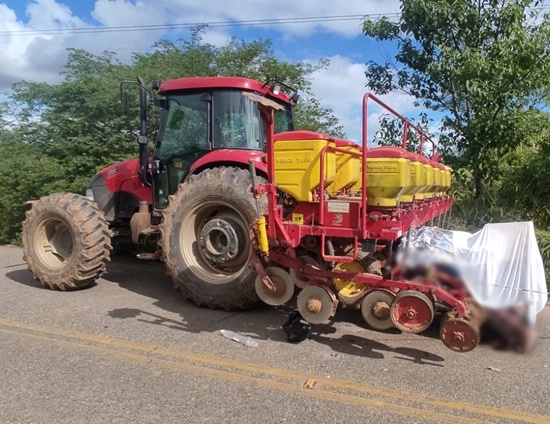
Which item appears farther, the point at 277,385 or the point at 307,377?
the point at 307,377

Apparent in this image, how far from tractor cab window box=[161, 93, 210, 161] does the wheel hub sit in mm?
1082

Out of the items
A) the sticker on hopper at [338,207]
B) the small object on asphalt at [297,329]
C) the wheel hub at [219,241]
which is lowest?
the small object on asphalt at [297,329]

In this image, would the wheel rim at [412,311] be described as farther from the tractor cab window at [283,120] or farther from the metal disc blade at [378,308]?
the tractor cab window at [283,120]

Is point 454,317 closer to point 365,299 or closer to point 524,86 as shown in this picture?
point 365,299

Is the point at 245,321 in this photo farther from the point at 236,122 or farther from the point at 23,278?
the point at 23,278

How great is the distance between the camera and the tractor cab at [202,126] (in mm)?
5641

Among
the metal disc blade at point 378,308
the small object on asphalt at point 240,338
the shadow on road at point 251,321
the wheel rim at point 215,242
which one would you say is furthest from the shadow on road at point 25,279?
the metal disc blade at point 378,308

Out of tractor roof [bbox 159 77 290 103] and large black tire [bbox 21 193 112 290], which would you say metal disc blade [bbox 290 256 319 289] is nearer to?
tractor roof [bbox 159 77 290 103]

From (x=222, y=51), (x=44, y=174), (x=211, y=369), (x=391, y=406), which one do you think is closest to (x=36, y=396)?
(x=211, y=369)

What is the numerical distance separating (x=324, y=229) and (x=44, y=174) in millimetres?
6937

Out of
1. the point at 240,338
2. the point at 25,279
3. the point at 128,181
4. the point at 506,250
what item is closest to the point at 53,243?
the point at 25,279

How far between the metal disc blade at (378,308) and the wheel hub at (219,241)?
64.4 inches

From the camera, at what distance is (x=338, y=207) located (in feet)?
13.4

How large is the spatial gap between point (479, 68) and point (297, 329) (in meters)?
4.59
